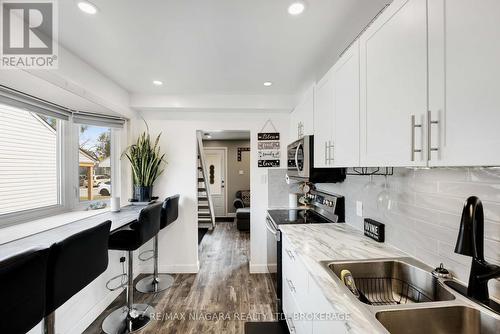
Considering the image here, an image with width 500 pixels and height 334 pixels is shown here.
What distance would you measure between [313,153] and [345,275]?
43.7 inches

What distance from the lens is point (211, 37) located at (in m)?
1.61

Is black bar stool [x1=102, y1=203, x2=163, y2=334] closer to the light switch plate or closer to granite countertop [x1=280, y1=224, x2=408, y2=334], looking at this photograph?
granite countertop [x1=280, y1=224, x2=408, y2=334]

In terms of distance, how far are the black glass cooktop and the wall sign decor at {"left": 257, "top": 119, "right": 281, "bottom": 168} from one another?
719 millimetres

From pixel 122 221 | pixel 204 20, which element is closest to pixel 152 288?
pixel 122 221

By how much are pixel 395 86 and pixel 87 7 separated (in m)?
1.72

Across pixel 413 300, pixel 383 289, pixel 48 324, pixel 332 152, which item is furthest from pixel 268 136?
pixel 48 324

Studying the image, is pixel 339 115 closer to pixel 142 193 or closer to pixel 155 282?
pixel 142 193

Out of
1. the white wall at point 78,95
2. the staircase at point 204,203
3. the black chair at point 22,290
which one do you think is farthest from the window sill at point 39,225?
the staircase at point 204,203

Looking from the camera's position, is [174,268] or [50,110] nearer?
[50,110]

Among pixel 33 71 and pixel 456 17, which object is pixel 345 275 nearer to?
pixel 456 17

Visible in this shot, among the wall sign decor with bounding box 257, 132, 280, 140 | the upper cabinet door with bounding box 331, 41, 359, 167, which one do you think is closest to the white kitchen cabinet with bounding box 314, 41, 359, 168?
the upper cabinet door with bounding box 331, 41, 359, 167

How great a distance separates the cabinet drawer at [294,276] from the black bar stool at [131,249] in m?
1.28

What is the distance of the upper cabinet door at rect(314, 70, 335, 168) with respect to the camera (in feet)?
Result: 5.37

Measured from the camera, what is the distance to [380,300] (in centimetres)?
124
